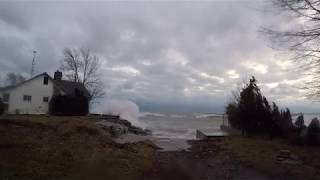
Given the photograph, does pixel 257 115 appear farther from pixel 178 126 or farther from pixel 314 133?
pixel 178 126

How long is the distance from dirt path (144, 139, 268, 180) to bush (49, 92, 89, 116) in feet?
96.6

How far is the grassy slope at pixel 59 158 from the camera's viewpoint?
1322cm

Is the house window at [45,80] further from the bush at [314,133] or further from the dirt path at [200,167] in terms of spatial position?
the bush at [314,133]

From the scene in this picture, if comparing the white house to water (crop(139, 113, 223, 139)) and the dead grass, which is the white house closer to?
water (crop(139, 113, 223, 139))

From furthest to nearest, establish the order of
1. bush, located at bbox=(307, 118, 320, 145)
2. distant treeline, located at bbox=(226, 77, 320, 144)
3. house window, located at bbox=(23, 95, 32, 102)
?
house window, located at bbox=(23, 95, 32, 102) < distant treeline, located at bbox=(226, 77, 320, 144) < bush, located at bbox=(307, 118, 320, 145)

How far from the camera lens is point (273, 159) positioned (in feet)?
61.8

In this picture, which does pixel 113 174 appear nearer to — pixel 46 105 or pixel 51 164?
pixel 51 164

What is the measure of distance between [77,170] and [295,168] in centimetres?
Result: 827

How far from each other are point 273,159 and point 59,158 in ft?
29.9

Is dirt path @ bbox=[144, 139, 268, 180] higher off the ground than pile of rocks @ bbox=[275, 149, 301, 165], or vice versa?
pile of rocks @ bbox=[275, 149, 301, 165]

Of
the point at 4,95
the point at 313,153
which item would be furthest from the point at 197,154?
the point at 4,95

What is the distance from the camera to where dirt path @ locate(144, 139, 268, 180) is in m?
14.5

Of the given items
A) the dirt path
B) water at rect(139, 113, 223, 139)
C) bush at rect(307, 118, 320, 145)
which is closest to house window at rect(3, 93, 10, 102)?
water at rect(139, 113, 223, 139)

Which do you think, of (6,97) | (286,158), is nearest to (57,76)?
(6,97)
